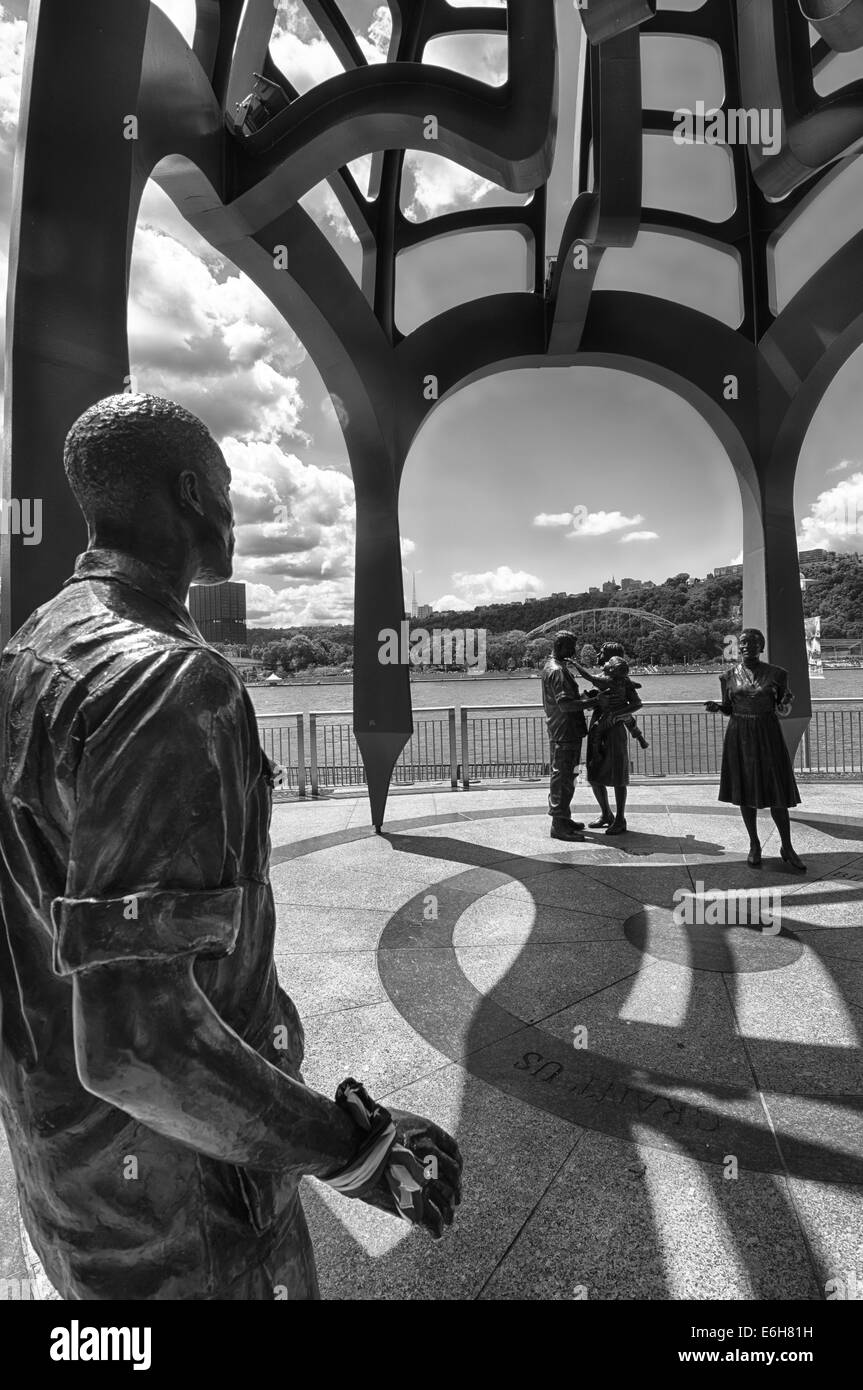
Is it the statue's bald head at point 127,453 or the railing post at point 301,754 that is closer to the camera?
the statue's bald head at point 127,453

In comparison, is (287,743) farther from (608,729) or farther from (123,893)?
(123,893)

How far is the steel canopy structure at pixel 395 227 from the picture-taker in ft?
11.3

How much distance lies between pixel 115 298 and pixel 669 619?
4390cm

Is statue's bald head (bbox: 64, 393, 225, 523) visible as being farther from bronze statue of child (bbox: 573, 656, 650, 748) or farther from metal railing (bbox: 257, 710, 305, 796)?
bronze statue of child (bbox: 573, 656, 650, 748)

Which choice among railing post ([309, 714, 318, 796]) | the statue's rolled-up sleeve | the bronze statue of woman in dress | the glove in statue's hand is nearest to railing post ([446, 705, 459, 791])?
railing post ([309, 714, 318, 796])

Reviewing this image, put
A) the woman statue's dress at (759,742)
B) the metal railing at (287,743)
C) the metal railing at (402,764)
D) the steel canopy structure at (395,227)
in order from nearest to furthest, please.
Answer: the steel canopy structure at (395,227) → the woman statue's dress at (759,742) → the metal railing at (287,743) → the metal railing at (402,764)

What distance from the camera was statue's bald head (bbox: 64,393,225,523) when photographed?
1.18 metres

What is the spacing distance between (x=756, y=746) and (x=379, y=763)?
4647mm

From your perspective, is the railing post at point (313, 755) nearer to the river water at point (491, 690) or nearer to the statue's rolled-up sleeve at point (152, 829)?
the statue's rolled-up sleeve at point (152, 829)

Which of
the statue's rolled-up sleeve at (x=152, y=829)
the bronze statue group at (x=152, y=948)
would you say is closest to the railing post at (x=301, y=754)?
the bronze statue group at (x=152, y=948)

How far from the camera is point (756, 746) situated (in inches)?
284

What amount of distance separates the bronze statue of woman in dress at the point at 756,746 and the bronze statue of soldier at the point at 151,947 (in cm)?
680

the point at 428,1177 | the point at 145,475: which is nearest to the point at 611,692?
the point at 428,1177
